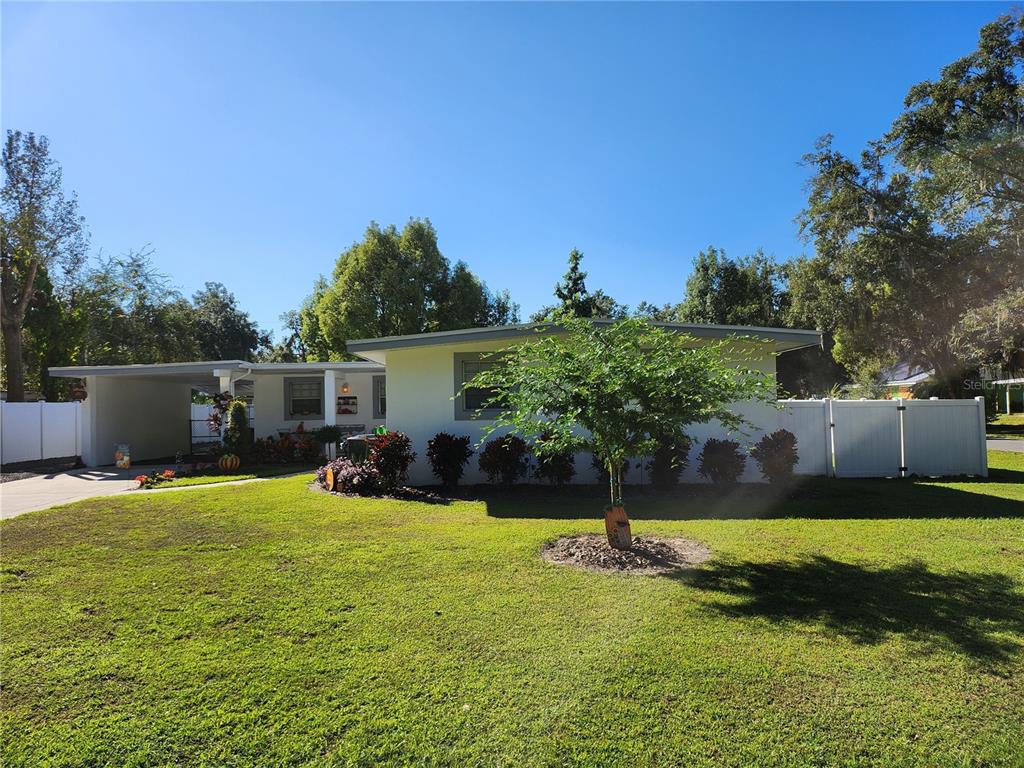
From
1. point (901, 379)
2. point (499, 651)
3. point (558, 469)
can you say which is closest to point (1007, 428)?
point (901, 379)

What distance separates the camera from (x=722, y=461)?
9.89 meters

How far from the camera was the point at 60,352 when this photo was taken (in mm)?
22578

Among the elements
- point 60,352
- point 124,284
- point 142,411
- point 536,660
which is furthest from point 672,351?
point 124,284

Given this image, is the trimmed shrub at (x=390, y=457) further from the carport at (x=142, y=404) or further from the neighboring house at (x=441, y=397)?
the carport at (x=142, y=404)

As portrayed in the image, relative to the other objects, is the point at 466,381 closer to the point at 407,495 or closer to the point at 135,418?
the point at 407,495

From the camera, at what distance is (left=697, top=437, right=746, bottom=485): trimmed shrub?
9898 millimetres

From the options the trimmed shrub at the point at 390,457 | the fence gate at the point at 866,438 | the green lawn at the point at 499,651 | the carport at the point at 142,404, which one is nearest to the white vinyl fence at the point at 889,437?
the fence gate at the point at 866,438

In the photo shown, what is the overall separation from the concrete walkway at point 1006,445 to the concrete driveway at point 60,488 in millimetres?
22944

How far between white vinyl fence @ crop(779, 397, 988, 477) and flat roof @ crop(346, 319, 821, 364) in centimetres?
225

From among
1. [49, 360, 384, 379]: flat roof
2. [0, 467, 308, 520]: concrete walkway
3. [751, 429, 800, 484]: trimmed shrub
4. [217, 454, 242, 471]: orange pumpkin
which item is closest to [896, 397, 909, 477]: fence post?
[751, 429, 800, 484]: trimmed shrub

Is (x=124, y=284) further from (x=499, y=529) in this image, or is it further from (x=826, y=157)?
(x=826, y=157)

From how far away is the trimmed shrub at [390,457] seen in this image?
31.0ft

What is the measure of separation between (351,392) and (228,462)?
4.51 metres

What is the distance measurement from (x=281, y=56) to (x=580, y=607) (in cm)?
831
